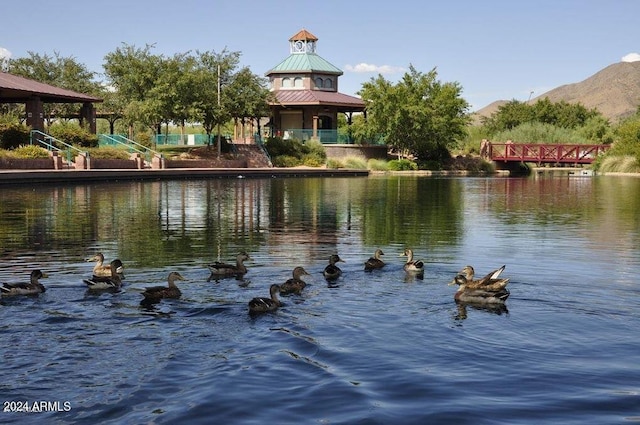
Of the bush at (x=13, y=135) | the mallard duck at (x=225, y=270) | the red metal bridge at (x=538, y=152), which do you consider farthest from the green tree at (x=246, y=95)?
the mallard duck at (x=225, y=270)

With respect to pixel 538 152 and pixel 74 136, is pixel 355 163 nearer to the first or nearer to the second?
pixel 538 152

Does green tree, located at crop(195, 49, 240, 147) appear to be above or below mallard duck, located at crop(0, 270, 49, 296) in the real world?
above

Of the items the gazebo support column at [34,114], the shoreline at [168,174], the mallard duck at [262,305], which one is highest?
the gazebo support column at [34,114]

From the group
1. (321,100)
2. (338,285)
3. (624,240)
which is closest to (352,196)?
(624,240)

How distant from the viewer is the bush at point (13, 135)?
2068 inches

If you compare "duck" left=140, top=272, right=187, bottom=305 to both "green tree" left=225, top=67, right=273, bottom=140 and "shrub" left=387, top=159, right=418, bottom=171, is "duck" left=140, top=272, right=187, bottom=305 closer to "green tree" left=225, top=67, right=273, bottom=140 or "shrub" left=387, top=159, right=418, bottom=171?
"green tree" left=225, top=67, right=273, bottom=140

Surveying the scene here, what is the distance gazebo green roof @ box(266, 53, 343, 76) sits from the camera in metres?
86.0

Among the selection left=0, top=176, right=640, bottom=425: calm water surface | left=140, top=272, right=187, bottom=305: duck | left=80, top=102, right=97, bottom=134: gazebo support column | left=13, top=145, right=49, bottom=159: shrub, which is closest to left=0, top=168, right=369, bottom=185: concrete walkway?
left=13, top=145, right=49, bottom=159: shrub

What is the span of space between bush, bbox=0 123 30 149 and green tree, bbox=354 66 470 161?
37.3 m

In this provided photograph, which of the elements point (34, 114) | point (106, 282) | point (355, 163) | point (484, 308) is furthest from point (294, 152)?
point (484, 308)

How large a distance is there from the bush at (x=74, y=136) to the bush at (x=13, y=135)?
3.91 m

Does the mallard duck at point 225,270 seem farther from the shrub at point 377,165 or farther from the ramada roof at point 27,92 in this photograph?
the shrub at point 377,165

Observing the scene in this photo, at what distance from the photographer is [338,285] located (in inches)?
574

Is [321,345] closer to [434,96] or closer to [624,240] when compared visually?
[624,240]
